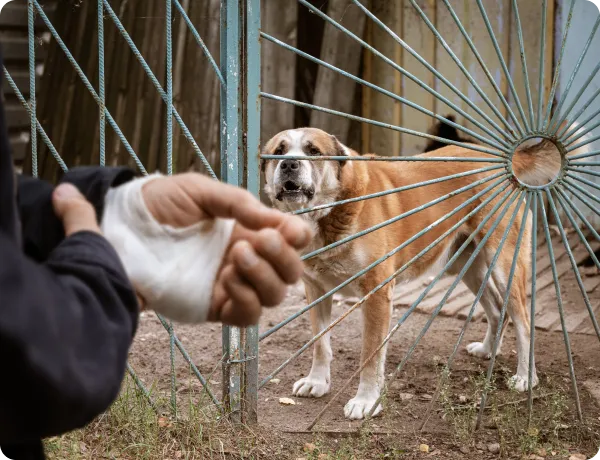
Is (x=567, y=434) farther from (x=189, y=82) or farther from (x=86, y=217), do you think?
(x=189, y=82)

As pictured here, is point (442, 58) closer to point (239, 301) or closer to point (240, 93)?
point (240, 93)

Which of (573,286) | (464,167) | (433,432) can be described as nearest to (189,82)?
(464,167)

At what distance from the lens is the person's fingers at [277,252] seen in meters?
0.98

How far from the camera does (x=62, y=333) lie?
0.76 metres

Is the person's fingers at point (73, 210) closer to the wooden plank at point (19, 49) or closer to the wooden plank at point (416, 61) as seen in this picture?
the wooden plank at point (416, 61)

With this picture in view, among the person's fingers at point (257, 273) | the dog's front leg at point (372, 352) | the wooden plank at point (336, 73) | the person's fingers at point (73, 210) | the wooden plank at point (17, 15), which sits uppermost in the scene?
the wooden plank at point (17, 15)

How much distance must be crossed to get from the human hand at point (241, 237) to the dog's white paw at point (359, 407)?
9.13ft

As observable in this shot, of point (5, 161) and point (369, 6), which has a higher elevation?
point (369, 6)

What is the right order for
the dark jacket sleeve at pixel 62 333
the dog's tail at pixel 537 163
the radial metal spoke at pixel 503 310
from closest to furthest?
the dark jacket sleeve at pixel 62 333 < the radial metal spoke at pixel 503 310 < the dog's tail at pixel 537 163

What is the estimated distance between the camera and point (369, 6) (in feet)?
21.6

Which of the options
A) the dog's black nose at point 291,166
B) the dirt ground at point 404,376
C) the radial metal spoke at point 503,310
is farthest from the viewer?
the dog's black nose at point 291,166

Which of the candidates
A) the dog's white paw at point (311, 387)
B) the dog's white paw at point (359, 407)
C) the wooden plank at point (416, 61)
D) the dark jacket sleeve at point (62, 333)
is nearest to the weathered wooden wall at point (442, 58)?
the wooden plank at point (416, 61)

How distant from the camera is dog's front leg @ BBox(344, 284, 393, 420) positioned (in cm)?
379

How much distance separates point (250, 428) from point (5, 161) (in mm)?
2621
